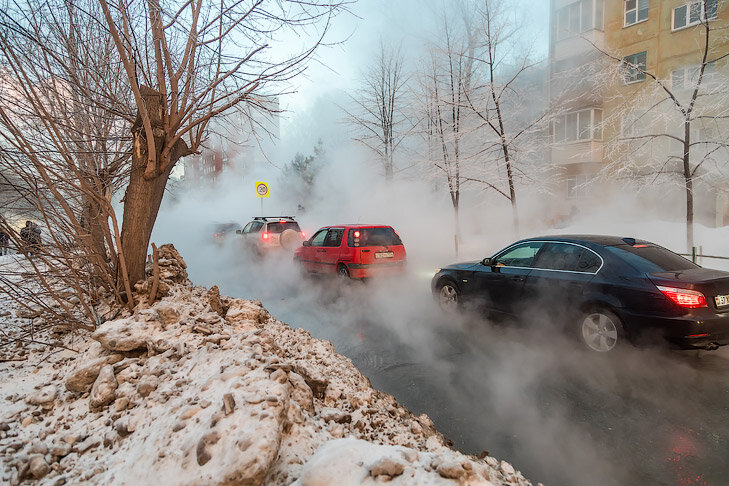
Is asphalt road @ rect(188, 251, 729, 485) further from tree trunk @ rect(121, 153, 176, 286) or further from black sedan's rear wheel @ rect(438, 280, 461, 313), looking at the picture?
tree trunk @ rect(121, 153, 176, 286)

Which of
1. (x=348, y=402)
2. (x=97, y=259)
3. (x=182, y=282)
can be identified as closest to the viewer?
(x=348, y=402)

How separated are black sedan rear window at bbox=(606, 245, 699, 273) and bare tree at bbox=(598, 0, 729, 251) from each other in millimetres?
5250

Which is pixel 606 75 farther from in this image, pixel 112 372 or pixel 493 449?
pixel 112 372

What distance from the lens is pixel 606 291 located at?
179 inches

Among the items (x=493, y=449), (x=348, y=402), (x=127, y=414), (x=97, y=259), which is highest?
(x=97, y=259)

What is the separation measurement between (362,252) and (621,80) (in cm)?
1286

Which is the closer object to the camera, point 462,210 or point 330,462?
point 330,462

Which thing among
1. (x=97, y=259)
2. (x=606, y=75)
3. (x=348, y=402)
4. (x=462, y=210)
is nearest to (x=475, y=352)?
(x=348, y=402)

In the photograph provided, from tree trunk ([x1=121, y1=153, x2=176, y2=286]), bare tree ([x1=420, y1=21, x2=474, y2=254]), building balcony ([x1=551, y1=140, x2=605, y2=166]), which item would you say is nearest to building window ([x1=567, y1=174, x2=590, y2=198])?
building balcony ([x1=551, y1=140, x2=605, y2=166])

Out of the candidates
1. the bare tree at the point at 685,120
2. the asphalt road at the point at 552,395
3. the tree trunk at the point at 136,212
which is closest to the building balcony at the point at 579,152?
the bare tree at the point at 685,120

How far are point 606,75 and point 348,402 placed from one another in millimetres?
11755

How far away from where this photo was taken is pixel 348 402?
3074 mm

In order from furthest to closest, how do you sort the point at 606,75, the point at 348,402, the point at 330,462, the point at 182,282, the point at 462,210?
1. the point at 462,210
2. the point at 606,75
3. the point at 182,282
4. the point at 348,402
5. the point at 330,462

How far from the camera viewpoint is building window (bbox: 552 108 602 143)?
18.4m
